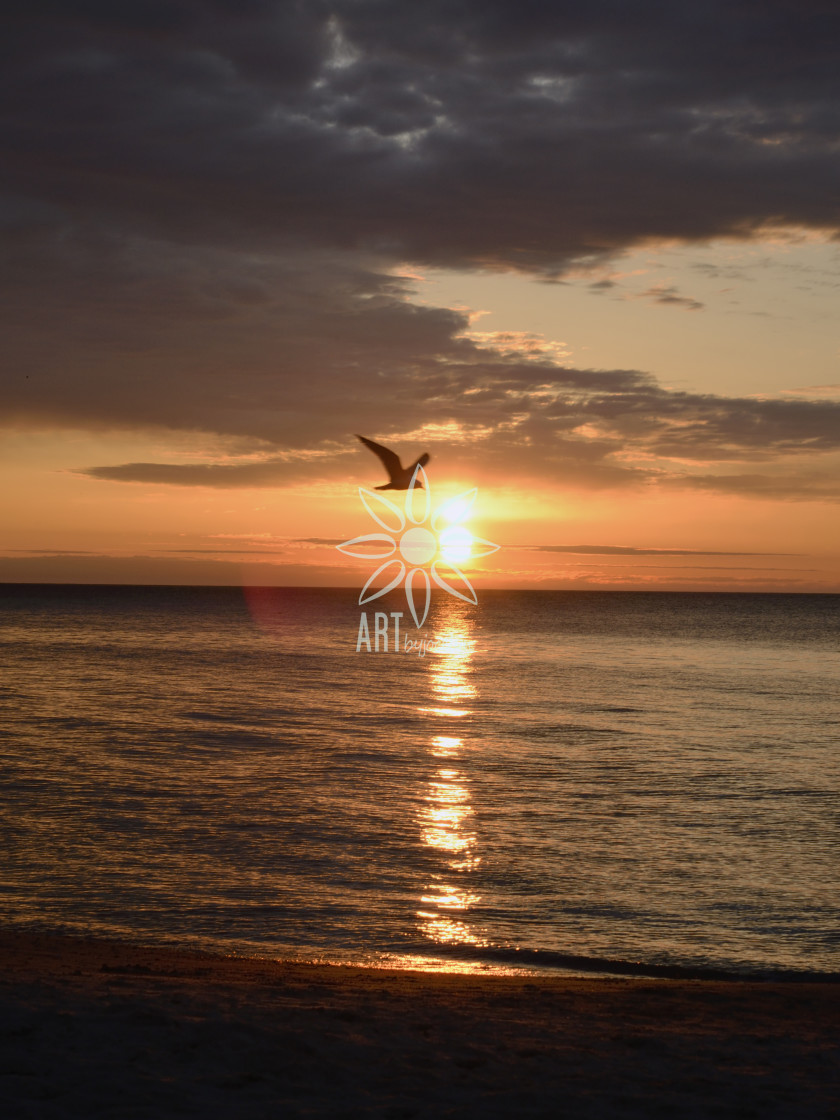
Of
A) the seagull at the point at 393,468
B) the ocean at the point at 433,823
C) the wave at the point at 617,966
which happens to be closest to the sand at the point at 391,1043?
the wave at the point at 617,966

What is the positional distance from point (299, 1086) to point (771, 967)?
7511mm

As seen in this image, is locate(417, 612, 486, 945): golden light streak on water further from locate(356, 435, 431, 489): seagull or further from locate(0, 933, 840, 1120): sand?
locate(356, 435, 431, 489): seagull

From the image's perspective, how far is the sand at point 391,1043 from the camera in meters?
7.49

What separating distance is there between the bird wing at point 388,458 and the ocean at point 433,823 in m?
7.01

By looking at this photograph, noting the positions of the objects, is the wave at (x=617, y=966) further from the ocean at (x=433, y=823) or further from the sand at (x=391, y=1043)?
the sand at (x=391, y=1043)

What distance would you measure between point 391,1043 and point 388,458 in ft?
31.3

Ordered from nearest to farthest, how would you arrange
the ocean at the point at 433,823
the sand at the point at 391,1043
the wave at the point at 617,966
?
the sand at the point at 391,1043
the wave at the point at 617,966
the ocean at the point at 433,823

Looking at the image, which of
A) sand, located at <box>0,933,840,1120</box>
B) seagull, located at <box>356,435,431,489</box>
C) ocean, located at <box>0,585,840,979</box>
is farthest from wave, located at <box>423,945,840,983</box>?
seagull, located at <box>356,435,431,489</box>

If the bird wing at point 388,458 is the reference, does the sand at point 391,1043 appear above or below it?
below

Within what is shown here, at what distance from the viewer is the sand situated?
7492 mm

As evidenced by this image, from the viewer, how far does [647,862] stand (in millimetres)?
17078

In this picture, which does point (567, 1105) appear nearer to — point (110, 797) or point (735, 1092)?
point (735, 1092)

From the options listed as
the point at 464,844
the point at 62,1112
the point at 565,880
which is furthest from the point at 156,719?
the point at 62,1112

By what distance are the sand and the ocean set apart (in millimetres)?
1631
